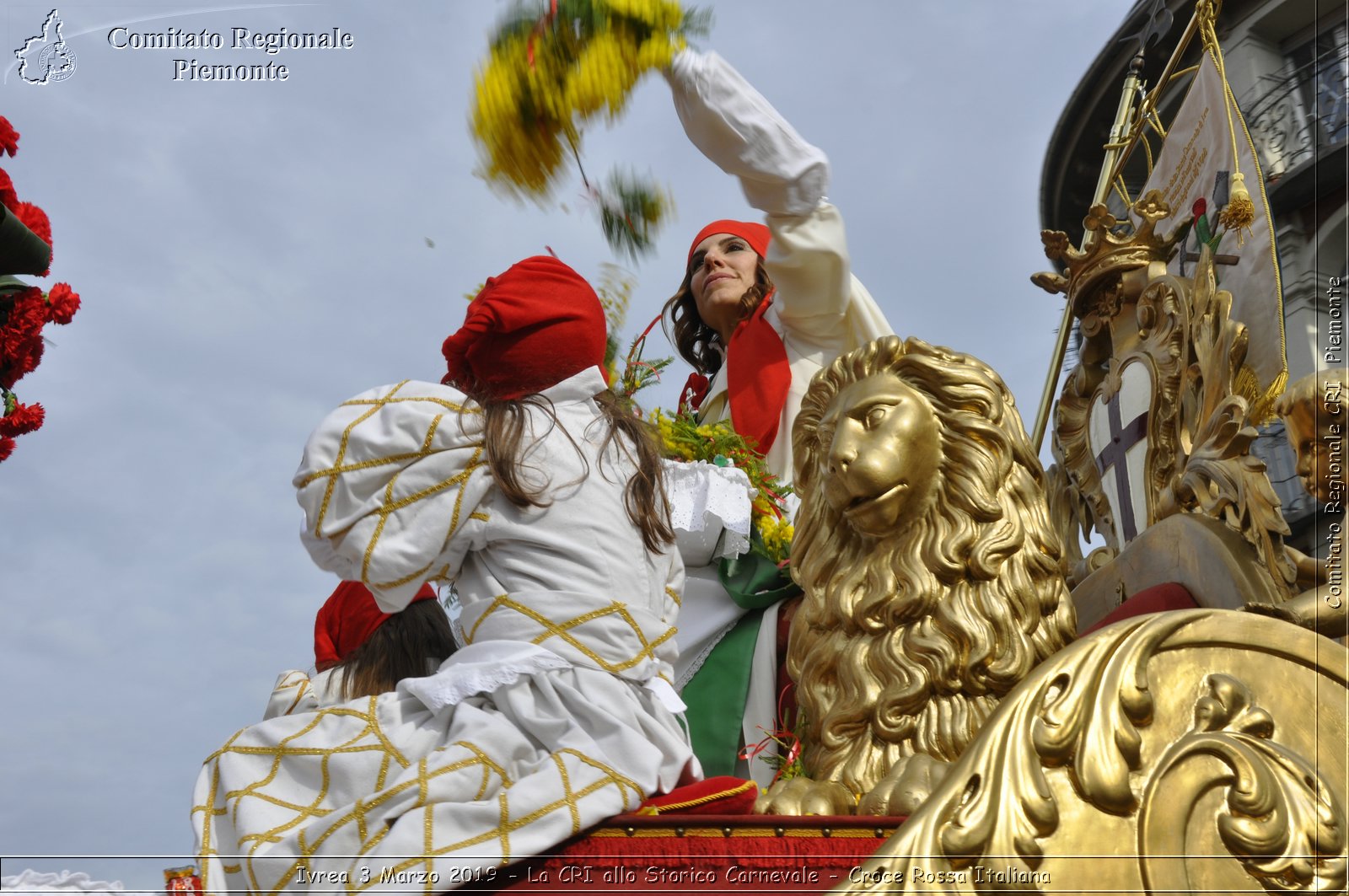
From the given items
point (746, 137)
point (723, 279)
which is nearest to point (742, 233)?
point (723, 279)

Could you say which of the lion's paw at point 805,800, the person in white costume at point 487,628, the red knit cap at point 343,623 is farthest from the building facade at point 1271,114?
the lion's paw at point 805,800

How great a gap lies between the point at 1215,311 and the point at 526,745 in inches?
72.4

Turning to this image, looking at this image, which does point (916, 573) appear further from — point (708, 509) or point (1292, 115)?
point (1292, 115)

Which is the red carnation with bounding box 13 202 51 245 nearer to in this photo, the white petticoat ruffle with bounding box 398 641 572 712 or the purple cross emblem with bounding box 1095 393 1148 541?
the white petticoat ruffle with bounding box 398 641 572 712

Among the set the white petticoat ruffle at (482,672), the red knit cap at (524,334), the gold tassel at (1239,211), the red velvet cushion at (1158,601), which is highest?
the gold tassel at (1239,211)

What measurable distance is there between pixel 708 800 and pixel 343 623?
7.73ft

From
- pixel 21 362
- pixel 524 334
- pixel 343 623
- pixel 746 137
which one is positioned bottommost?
pixel 343 623

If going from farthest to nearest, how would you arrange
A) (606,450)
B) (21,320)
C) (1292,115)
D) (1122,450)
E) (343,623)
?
(1292,115), (343,623), (1122,450), (21,320), (606,450)

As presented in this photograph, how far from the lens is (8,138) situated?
3135 mm

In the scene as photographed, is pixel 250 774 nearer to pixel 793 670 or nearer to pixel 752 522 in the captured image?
pixel 793 670

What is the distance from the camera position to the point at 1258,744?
1812 mm

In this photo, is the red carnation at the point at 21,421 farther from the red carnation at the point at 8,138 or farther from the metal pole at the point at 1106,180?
the metal pole at the point at 1106,180

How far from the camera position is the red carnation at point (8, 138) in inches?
123

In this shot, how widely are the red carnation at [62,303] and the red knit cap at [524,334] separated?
954 millimetres
